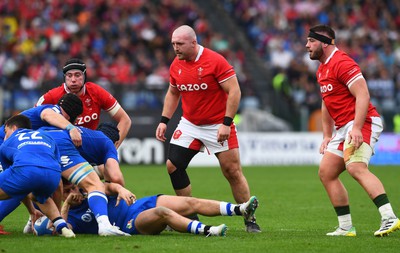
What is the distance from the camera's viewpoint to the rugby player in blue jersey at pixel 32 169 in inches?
364

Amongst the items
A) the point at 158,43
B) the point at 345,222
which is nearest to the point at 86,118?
the point at 345,222

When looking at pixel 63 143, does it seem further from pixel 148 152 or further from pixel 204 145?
pixel 148 152

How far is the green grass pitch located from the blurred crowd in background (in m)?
6.58

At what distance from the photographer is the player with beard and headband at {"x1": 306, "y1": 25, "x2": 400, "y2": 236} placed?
32.4ft

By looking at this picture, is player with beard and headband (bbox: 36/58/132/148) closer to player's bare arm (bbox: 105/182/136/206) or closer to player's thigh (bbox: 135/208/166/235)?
player's bare arm (bbox: 105/182/136/206)

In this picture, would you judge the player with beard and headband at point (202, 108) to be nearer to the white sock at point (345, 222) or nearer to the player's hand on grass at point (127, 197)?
the white sock at point (345, 222)

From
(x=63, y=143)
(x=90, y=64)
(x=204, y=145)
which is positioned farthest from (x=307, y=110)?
(x=63, y=143)

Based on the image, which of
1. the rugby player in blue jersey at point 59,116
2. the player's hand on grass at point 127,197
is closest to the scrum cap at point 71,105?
the rugby player in blue jersey at point 59,116

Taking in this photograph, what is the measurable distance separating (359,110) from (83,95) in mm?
3886

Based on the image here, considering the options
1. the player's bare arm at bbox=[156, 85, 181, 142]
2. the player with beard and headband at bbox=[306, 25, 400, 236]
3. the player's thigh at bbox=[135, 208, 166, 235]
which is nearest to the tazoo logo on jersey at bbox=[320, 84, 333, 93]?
the player with beard and headband at bbox=[306, 25, 400, 236]

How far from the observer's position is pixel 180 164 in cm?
1106

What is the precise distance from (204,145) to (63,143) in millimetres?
2069

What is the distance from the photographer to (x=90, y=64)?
89.7 feet

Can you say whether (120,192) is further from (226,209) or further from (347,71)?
(347,71)
